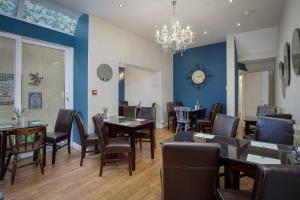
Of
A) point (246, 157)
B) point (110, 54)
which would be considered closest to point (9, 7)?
point (110, 54)

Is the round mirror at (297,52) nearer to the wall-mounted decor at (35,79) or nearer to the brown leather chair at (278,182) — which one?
the brown leather chair at (278,182)

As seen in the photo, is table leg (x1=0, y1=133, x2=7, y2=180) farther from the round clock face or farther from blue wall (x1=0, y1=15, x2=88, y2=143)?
the round clock face

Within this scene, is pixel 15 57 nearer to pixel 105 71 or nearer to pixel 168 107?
pixel 105 71

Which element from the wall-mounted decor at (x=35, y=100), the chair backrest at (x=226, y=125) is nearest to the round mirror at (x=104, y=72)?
the wall-mounted decor at (x=35, y=100)

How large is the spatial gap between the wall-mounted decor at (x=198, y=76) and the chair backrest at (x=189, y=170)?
564cm

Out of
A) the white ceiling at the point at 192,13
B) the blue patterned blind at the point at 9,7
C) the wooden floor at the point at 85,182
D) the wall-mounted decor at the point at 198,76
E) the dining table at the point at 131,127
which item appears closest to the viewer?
the wooden floor at the point at 85,182

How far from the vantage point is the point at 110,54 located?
4629 millimetres

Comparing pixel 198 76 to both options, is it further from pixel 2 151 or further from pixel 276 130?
pixel 2 151

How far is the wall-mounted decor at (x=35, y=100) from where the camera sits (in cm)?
381

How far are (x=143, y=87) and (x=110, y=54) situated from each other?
Result: 104 inches

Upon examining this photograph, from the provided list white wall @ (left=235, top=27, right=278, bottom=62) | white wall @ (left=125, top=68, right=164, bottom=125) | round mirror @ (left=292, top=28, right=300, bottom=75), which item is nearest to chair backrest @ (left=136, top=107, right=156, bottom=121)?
white wall @ (left=125, top=68, right=164, bottom=125)

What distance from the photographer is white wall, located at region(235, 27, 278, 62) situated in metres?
5.21

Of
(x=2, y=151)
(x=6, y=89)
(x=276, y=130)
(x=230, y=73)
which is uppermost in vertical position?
(x=230, y=73)

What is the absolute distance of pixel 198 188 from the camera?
1.38 meters
